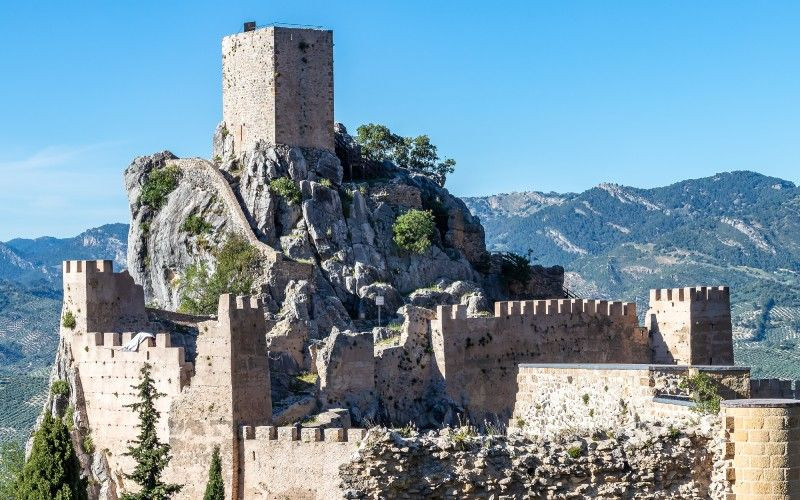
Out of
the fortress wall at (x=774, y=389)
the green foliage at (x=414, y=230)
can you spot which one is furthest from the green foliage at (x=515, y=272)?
the fortress wall at (x=774, y=389)

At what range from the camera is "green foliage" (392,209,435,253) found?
2589 inches

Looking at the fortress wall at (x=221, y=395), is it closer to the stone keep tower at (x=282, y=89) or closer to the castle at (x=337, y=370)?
the castle at (x=337, y=370)

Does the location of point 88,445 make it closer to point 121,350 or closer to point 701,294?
point 121,350

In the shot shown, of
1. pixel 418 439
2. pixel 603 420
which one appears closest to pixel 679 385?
pixel 603 420

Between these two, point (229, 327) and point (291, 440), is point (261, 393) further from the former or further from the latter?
point (291, 440)

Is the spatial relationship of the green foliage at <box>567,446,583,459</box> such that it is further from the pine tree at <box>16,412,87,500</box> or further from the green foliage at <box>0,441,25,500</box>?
the green foliage at <box>0,441,25,500</box>

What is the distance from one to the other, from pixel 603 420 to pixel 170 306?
1329 inches

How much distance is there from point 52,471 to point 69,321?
9.99 metres

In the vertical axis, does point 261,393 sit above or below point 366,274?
below

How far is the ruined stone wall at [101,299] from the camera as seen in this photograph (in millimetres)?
51094

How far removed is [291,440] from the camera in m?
35.3

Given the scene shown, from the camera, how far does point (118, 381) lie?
46312mm

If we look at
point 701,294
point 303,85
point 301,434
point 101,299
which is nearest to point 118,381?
point 101,299

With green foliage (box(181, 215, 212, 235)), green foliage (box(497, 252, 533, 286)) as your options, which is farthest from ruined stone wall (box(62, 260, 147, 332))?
green foliage (box(497, 252, 533, 286))
